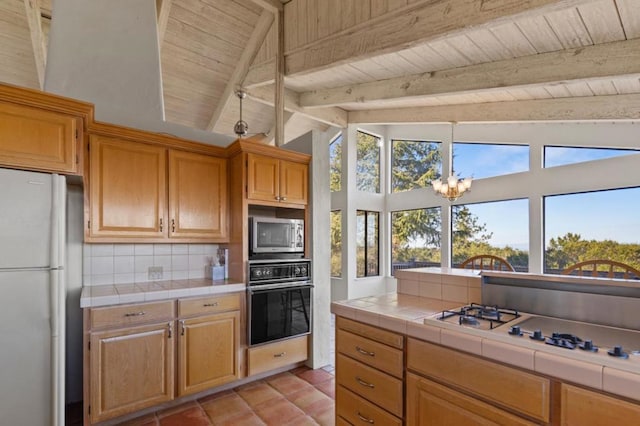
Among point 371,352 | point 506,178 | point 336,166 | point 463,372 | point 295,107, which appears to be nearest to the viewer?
point 463,372

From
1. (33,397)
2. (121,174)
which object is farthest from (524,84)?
(33,397)

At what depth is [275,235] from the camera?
307 cm

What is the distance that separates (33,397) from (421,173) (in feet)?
20.4

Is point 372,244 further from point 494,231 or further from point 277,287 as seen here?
point 277,287

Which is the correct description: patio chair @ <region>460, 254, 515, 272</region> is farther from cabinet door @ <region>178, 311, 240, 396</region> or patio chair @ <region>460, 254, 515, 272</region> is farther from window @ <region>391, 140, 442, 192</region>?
cabinet door @ <region>178, 311, 240, 396</region>

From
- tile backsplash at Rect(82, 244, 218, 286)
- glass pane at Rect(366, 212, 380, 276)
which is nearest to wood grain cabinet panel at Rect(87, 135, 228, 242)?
tile backsplash at Rect(82, 244, 218, 286)

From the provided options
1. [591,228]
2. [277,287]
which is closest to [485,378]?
[277,287]

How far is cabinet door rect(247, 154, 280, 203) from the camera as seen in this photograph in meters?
2.93

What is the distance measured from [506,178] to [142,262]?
518cm

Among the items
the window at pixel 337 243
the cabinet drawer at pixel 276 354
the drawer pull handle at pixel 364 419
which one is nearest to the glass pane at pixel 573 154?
the window at pixel 337 243

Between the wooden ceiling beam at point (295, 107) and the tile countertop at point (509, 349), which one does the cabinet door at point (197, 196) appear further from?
the wooden ceiling beam at point (295, 107)

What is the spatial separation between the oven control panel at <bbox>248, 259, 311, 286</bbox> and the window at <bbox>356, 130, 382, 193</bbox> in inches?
150

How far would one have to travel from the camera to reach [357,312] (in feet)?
5.97

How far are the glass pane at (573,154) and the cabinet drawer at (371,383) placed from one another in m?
4.35
